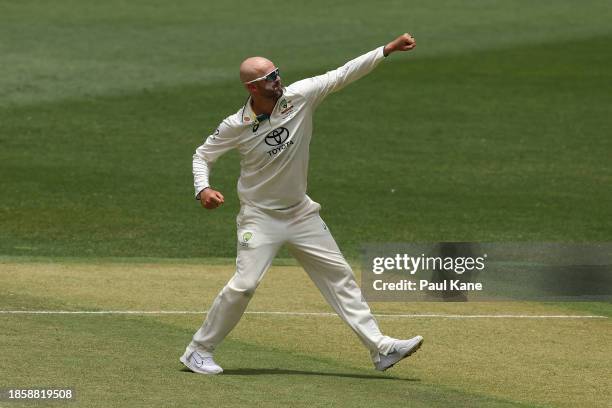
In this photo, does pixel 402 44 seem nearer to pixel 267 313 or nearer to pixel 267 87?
pixel 267 87

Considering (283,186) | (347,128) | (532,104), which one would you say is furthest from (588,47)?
(283,186)

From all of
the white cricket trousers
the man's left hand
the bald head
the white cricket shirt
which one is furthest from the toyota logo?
the man's left hand

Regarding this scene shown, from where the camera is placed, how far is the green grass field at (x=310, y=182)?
35.7ft

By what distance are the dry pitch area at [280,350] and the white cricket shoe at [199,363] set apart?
98 millimetres

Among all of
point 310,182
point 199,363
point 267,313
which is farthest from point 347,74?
point 310,182

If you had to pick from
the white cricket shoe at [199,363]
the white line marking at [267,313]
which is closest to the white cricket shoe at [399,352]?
Answer: the white cricket shoe at [199,363]

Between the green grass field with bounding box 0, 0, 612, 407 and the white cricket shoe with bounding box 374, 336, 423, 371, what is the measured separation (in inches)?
5.6

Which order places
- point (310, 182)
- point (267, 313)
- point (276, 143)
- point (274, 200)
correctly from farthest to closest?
point (310, 182) < point (267, 313) < point (274, 200) < point (276, 143)

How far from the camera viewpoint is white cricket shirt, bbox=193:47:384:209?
10.8 meters

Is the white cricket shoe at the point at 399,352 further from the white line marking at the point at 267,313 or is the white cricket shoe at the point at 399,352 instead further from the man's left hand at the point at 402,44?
the white line marking at the point at 267,313

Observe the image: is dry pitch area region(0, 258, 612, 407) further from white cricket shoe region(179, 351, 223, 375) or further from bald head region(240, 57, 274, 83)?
bald head region(240, 57, 274, 83)

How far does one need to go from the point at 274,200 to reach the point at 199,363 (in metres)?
1.34

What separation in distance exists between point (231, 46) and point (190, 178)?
1274cm

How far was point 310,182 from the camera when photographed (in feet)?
76.1
